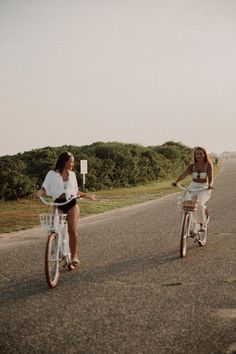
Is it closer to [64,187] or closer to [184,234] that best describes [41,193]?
[64,187]

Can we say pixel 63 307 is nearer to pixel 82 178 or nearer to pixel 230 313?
pixel 230 313

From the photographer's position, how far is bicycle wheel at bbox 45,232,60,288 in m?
6.26

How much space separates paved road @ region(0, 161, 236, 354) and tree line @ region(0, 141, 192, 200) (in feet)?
31.8

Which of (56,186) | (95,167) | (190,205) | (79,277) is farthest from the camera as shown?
(95,167)

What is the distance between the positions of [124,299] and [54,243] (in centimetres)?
142

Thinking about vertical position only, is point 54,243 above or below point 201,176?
below

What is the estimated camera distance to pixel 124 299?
5.80 metres

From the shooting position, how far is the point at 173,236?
410 inches

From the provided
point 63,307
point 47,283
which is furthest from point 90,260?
point 63,307

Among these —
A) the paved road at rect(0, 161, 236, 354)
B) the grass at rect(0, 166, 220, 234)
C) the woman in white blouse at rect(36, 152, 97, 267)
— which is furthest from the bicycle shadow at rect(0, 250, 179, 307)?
the grass at rect(0, 166, 220, 234)

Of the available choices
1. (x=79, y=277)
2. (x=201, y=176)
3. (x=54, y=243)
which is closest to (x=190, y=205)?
(x=201, y=176)

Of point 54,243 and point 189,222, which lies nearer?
point 54,243

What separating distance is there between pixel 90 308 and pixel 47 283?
1.14 m

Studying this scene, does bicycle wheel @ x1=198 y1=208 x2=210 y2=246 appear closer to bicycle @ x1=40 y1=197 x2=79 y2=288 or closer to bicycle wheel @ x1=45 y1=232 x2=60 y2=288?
bicycle @ x1=40 y1=197 x2=79 y2=288
